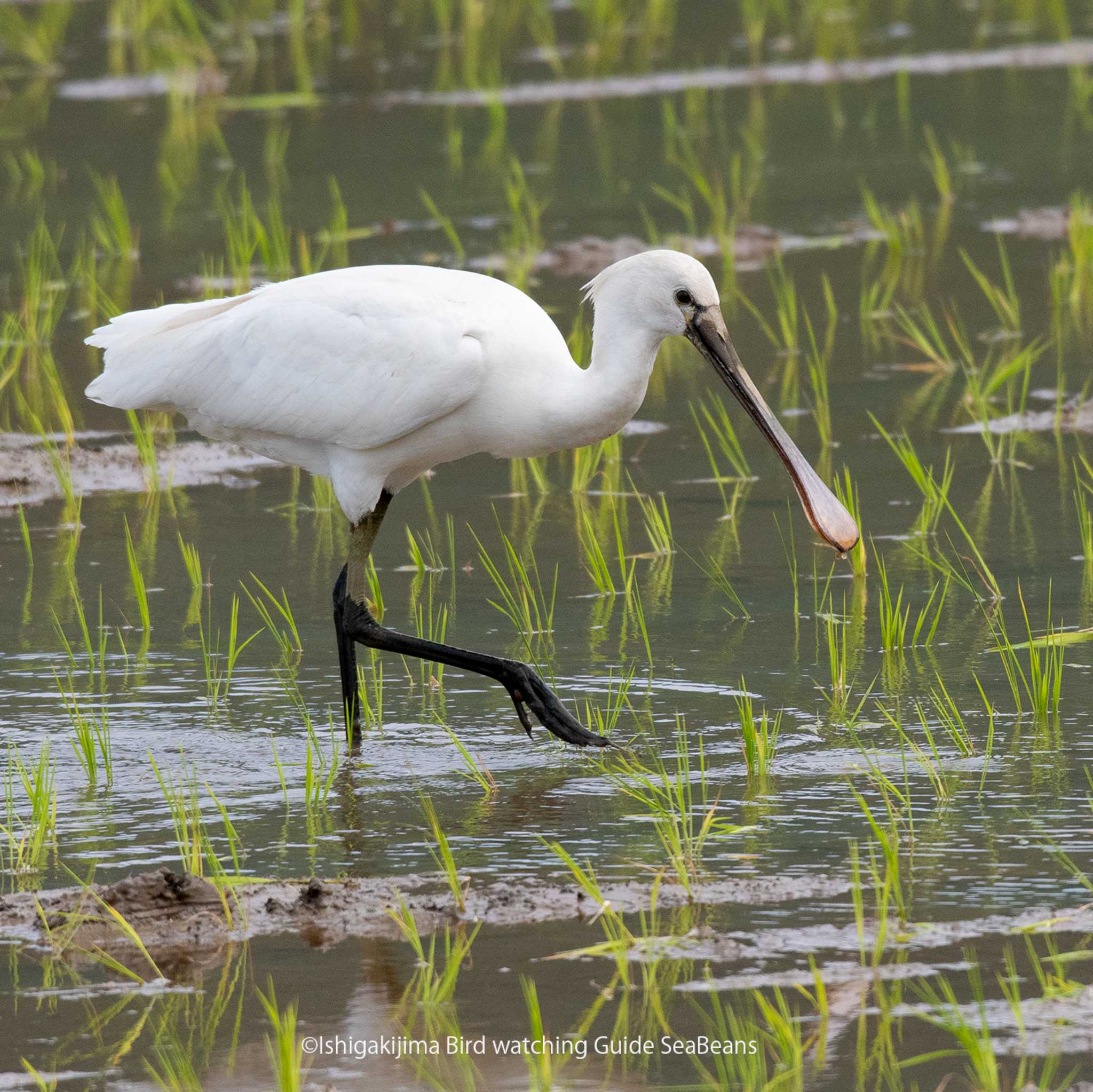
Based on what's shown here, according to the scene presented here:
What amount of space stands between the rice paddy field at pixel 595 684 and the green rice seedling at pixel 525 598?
2 cm

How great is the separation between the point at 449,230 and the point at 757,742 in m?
5.58

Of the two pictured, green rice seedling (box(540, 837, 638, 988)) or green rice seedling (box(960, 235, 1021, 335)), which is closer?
green rice seedling (box(540, 837, 638, 988))

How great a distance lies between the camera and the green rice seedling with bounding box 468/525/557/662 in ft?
20.1

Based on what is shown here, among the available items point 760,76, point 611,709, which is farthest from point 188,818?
point 760,76

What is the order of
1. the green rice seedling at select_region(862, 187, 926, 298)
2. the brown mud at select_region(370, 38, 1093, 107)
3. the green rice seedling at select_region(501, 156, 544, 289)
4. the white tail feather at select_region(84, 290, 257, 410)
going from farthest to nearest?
the brown mud at select_region(370, 38, 1093, 107) < the green rice seedling at select_region(862, 187, 926, 298) < the green rice seedling at select_region(501, 156, 544, 289) < the white tail feather at select_region(84, 290, 257, 410)

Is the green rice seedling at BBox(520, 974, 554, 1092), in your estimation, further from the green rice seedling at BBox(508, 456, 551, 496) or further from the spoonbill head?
the green rice seedling at BBox(508, 456, 551, 496)

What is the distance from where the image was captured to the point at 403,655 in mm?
6395

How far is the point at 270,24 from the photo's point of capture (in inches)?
806

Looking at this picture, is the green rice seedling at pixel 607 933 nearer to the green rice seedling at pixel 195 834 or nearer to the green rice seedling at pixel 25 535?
the green rice seedling at pixel 195 834

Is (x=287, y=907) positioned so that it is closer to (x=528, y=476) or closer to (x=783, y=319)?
(x=528, y=476)

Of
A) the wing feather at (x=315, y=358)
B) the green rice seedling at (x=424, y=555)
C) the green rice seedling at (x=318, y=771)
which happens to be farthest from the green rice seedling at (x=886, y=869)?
the green rice seedling at (x=424, y=555)

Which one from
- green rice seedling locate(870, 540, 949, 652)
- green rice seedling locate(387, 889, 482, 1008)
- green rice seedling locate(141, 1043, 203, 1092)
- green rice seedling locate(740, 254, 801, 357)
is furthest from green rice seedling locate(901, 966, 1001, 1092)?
green rice seedling locate(740, 254, 801, 357)

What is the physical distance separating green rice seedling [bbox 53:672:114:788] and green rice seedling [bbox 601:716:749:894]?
1.19 m

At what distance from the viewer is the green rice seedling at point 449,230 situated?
10.5 m
